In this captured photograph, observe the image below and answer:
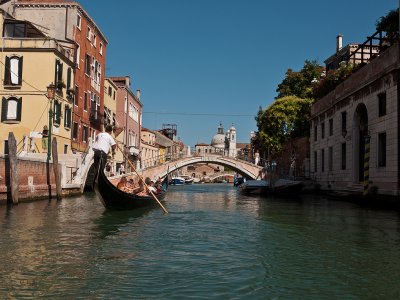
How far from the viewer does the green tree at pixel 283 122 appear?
2966 centimetres

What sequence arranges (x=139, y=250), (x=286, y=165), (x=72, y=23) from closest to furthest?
(x=139, y=250), (x=72, y=23), (x=286, y=165)

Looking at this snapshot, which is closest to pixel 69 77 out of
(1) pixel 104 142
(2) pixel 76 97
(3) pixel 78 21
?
(2) pixel 76 97

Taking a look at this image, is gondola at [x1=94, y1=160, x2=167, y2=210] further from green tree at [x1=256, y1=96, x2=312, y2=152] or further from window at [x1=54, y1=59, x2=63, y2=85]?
green tree at [x1=256, y1=96, x2=312, y2=152]

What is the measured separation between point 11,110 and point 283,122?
663 inches

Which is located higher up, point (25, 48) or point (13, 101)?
point (25, 48)

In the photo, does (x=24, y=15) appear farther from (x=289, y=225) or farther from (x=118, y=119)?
(x=289, y=225)

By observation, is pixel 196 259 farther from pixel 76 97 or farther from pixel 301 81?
pixel 301 81

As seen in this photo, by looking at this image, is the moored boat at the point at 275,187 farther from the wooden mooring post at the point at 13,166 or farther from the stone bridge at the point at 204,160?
the wooden mooring post at the point at 13,166

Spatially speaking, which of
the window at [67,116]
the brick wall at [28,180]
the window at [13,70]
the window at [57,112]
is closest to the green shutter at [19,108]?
the window at [13,70]

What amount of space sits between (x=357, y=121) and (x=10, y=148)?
11174 millimetres

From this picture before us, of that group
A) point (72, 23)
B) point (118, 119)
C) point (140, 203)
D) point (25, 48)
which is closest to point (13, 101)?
point (25, 48)

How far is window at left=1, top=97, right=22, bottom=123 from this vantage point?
19.5 metres

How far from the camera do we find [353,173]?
16.5 meters

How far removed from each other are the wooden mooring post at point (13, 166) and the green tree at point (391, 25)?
1189 centimetres
